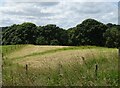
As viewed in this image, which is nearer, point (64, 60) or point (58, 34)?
point (64, 60)

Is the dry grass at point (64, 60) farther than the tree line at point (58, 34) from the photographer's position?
No

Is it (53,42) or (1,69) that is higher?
(1,69)

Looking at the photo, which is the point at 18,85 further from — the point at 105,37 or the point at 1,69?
the point at 105,37

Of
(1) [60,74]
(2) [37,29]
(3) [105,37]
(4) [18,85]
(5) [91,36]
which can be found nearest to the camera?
(4) [18,85]

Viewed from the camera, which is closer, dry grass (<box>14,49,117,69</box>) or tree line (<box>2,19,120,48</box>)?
dry grass (<box>14,49,117,69</box>)

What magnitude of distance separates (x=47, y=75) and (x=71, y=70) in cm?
61

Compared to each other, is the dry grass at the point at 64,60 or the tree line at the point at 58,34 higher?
the dry grass at the point at 64,60

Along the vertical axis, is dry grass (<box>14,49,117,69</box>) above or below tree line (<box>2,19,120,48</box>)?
above

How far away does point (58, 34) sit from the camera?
274ft

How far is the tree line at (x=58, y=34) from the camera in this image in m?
74.2

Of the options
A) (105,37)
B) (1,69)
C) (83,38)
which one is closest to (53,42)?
(83,38)

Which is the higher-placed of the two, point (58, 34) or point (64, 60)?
point (64, 60)

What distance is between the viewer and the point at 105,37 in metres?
70.6

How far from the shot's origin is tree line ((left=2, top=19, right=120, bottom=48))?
74.2 meters
